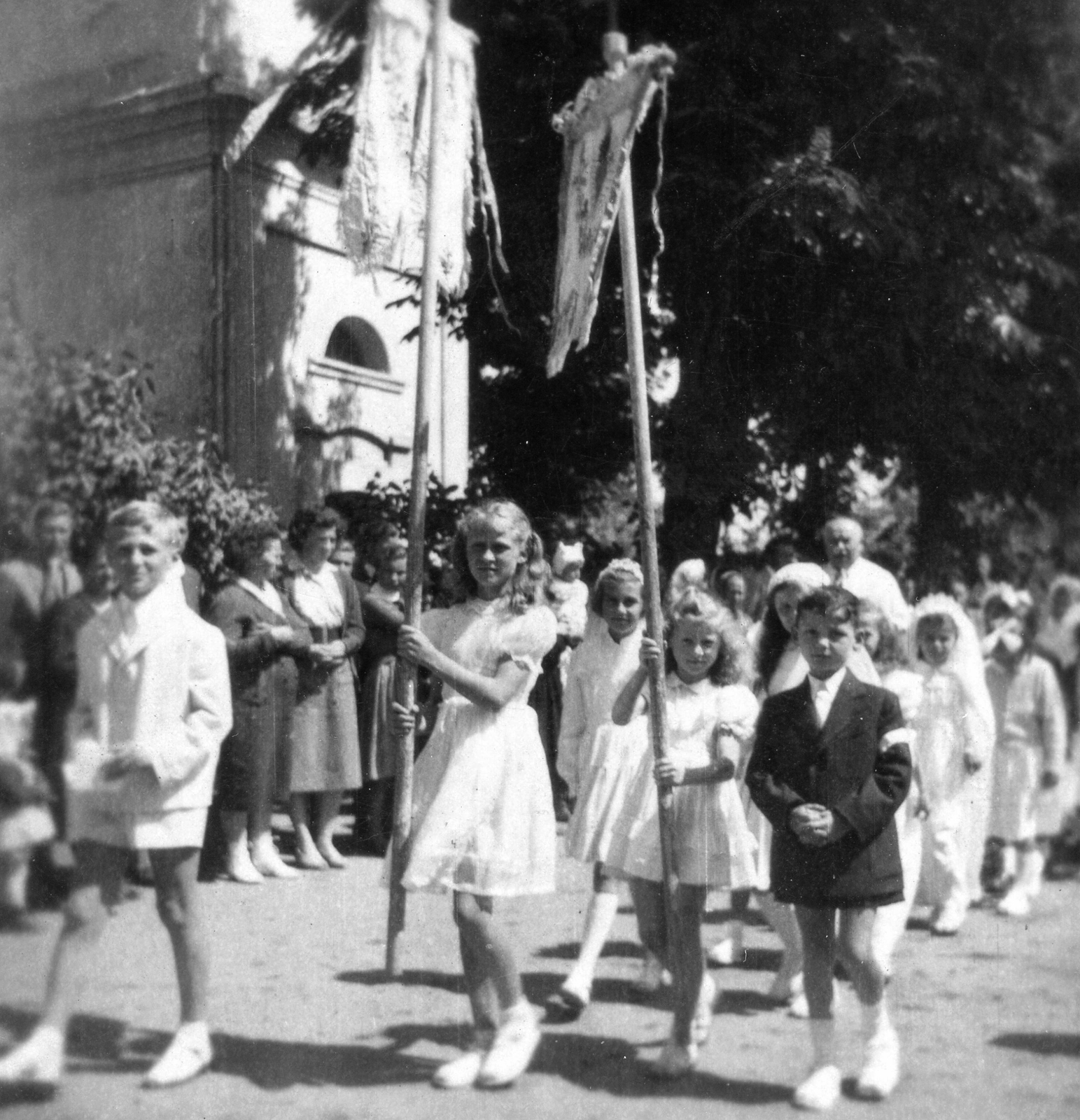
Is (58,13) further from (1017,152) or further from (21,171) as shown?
(1017,152)

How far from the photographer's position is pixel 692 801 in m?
4.16

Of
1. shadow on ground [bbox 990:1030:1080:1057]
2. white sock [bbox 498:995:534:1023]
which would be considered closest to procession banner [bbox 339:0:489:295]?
white sock [bbox 498:995:534:1023]

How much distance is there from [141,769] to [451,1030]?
1.38 meters

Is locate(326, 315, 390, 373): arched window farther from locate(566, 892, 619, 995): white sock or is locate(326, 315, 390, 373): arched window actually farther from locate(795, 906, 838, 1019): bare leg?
locate(795, 906, 838, 1019): bare leg

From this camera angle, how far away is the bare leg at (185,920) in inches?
135

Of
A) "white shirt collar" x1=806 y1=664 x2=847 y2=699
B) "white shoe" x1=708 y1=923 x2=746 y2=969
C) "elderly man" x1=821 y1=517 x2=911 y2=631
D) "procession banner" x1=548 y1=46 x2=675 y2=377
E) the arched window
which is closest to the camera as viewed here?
"white shirt collar" x1=806 y1=664 x2=847 y2=699

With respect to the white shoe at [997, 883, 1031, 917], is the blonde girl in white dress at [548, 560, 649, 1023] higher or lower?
higher

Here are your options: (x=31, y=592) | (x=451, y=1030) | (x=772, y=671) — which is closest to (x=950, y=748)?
(x=772, y=671)

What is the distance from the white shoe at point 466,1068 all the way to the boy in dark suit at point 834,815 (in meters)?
0.82

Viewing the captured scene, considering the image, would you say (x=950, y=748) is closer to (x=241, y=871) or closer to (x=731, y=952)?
(x=731, y=952)

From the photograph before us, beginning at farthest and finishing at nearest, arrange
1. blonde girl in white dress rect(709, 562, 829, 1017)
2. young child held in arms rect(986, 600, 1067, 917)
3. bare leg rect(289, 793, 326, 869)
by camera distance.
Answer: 1. bare leg rect(289, 793, 326, 869)
2. blonde girl in white dress rect(709, 562, 829, 1017)
3. young child held in arms rect(986, 600, 1067, 917)

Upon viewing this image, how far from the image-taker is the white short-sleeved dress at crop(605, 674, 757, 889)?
4.05 meters

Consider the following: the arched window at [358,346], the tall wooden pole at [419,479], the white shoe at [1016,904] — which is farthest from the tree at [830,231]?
the white shoe at [1016,904]

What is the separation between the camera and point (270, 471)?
608cm
